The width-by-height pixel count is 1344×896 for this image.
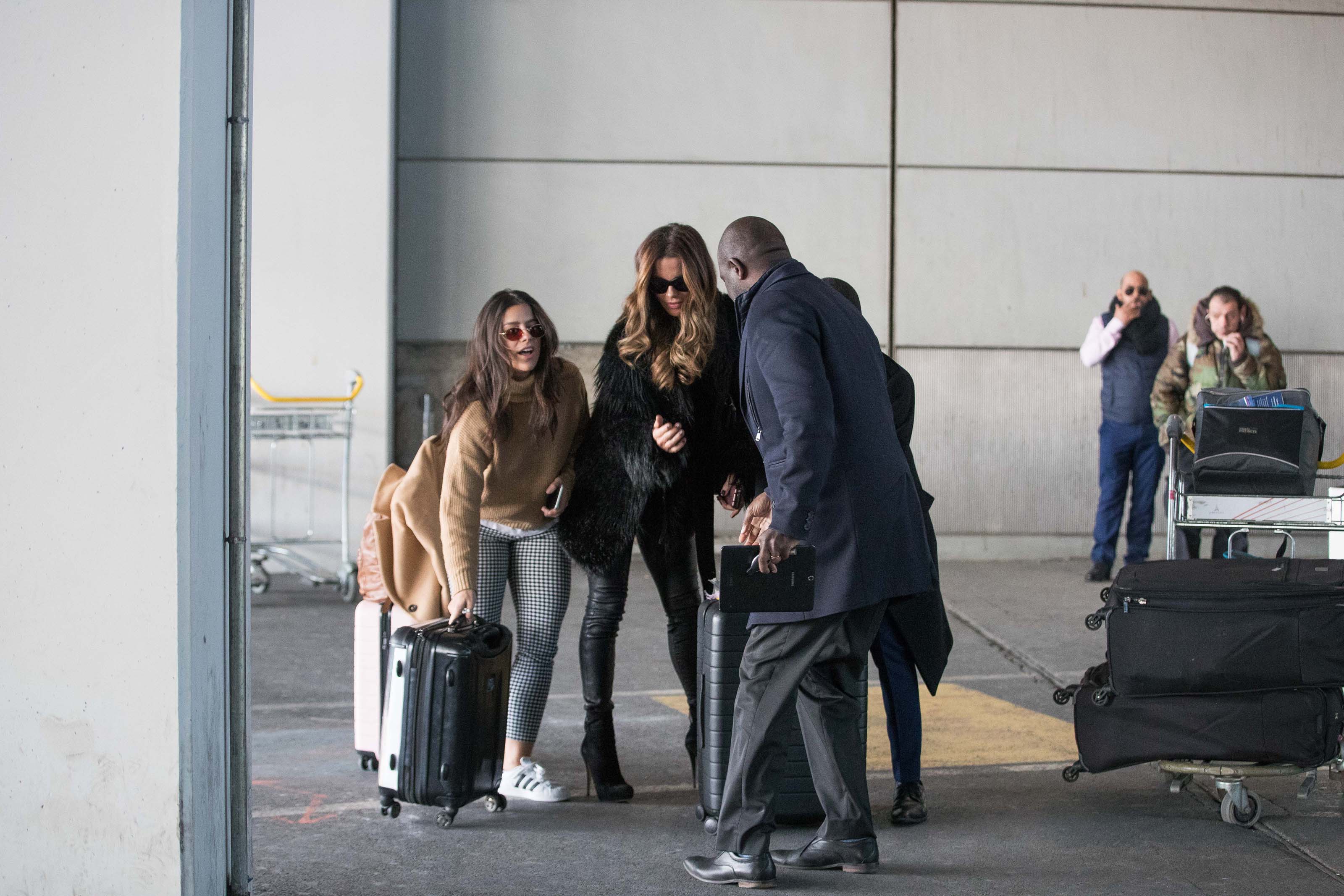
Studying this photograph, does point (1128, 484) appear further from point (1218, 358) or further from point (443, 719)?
point (443, 719)

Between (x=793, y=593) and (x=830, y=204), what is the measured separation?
6635 millimetres

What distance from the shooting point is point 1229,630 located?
3.69 m

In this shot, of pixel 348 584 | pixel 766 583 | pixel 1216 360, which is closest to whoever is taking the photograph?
pixel 766 583

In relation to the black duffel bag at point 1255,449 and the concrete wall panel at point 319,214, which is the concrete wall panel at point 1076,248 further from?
the black duffel bag at point 1255,449

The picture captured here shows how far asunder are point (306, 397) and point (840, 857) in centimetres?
607

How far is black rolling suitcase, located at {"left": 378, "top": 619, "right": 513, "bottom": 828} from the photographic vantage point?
371 centimetres

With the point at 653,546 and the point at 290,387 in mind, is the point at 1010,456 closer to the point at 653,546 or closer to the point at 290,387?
the point at 290,387

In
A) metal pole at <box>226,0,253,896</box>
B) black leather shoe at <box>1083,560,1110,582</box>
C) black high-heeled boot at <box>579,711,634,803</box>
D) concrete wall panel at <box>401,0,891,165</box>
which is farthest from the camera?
concrete wall panel at <box>401,0,891,165</box>

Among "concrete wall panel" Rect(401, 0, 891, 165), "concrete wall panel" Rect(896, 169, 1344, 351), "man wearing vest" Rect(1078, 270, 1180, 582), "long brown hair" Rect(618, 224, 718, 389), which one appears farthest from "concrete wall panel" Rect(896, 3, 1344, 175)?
"long brown hair" Rect(618, 224, 718, 389)

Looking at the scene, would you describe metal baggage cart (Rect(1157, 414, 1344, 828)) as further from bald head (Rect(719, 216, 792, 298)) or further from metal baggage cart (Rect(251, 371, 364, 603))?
metal baggage cart (Rect(251, 371, 364, 603))

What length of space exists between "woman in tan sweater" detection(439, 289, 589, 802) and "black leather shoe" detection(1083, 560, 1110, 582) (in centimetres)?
528

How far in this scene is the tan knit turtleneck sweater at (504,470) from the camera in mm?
3902

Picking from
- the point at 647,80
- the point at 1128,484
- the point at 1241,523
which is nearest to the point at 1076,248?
the point at 1128,484

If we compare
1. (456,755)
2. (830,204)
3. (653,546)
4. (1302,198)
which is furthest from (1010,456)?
(456,755)
